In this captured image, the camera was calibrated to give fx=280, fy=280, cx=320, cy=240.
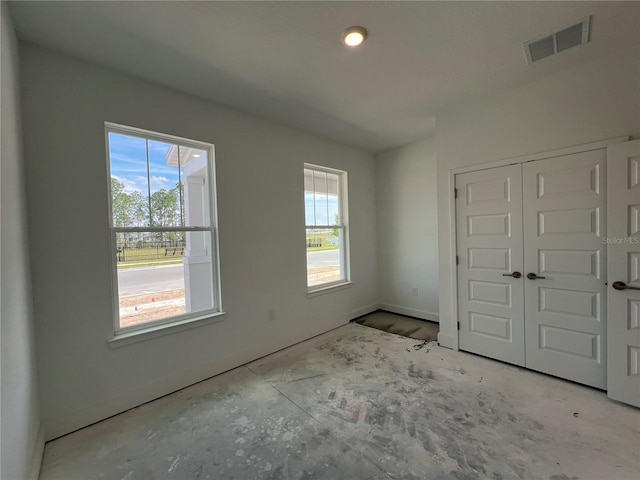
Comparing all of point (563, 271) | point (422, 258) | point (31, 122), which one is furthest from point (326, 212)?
point (31, 122)

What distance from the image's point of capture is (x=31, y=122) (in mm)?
1938

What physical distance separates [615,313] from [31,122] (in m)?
4.58

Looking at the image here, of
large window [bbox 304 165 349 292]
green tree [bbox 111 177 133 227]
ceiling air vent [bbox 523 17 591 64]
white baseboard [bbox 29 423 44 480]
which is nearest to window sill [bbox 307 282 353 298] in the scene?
large window [bbox 304 165 349 292]

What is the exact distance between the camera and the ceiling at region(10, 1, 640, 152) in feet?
5.71

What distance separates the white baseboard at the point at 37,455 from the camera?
1.60 meters

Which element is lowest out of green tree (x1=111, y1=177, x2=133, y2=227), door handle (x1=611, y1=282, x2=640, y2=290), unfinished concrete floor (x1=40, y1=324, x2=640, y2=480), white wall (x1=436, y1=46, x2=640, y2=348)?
unfinished concrete floor (x1=40, y1=324, x2=640, y2=480)

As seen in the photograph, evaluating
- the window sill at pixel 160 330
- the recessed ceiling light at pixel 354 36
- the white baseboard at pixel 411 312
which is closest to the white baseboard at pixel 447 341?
the white baseboard at pixel 411 312

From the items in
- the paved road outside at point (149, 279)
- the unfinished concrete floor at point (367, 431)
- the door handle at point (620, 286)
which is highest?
the paved road outside at point (149, 279)

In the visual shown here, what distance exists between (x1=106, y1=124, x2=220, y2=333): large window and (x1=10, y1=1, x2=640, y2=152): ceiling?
0.61 m

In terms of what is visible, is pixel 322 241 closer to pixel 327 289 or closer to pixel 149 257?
pixel 327 289

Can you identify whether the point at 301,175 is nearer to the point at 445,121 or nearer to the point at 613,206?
the point at 445,121

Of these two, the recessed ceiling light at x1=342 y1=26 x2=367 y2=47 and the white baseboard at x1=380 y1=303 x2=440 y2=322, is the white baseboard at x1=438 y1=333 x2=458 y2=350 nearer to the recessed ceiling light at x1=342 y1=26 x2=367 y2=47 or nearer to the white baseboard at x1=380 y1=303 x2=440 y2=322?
the white baseboard at x1=380 y1=303 x2=440 y2=322

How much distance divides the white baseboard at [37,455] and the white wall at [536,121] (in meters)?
3.57

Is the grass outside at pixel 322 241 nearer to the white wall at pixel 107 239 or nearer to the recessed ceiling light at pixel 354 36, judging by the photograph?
the white wall at pixel 107 239
